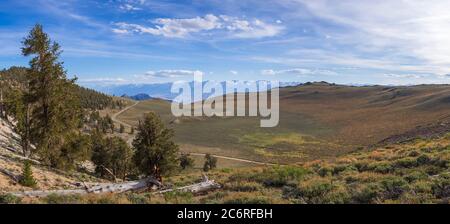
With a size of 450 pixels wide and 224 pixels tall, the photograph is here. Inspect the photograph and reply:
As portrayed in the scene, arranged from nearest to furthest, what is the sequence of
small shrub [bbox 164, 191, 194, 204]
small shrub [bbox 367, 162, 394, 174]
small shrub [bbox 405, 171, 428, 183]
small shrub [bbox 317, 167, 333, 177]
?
small shrub [bbox 164, 191, 194, 204]
small shrub [bbox 405, 171, 428, 183]
small shrub [bbox 367, 162, 394, 174]
small shrub [bbox 317, 167, 333, 177]

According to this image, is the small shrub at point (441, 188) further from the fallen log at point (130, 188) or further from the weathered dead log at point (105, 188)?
the weathered dead log at point (105, 188)

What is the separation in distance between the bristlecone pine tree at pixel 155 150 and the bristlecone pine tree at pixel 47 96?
551cm

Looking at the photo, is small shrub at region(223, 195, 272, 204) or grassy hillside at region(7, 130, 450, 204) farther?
grassy hillside at region(7, 130, 450, 204)

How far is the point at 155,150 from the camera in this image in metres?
29.3

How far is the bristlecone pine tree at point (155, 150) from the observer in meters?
29.7

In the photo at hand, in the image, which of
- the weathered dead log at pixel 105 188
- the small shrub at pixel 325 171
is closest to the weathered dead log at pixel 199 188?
the weathered dead log at pixel 105 188

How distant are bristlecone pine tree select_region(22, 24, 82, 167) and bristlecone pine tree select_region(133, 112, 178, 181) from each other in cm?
551

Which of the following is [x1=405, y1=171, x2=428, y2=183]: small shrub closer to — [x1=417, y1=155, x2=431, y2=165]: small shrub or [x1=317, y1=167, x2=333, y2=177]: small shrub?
[x1=417, y1=155, x2=431, y2=165]: small shrub

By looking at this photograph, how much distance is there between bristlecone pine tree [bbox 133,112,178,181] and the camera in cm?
2967

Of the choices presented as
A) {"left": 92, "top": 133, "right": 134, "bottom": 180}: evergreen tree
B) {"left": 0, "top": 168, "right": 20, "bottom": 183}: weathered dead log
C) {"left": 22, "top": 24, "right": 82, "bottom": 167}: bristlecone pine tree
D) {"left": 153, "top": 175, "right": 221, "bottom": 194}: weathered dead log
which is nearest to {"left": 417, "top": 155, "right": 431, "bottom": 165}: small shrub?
{"left": 153, "top": 175, "right": 221, "bottom": 194}: weathered dead log

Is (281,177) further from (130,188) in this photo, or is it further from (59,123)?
(59,123)

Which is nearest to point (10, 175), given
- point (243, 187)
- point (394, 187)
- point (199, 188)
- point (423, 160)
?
point (199, 188)
